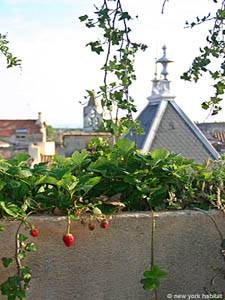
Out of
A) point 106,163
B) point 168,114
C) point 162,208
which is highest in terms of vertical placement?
point 168,114

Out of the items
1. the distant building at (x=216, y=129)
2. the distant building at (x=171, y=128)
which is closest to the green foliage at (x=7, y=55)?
the distant building at (x=216, y=129)

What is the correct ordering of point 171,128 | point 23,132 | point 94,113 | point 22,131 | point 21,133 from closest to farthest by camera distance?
1. point 94,113
2. point 171,128
3. point 21,133
4. point 23,132
5. point 22,131

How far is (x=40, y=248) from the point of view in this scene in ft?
4.13

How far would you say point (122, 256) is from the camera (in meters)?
1.30

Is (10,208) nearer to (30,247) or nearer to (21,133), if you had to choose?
(30,247)

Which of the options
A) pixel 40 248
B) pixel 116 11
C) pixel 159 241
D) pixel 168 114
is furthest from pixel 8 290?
pixel 168 114

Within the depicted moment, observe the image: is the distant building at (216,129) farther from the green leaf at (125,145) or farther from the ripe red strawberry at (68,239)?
the ripe red strawberry at (68,239)

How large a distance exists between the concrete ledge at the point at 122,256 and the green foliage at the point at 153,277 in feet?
0.27

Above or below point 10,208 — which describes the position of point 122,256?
below

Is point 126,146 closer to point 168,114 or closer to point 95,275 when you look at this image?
point 95,275

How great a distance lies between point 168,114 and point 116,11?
10720 mm

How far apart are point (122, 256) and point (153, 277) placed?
4.5 inches

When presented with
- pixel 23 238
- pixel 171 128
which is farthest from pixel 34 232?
pixel 171 128

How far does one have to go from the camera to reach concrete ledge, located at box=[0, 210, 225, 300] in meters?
1.26
